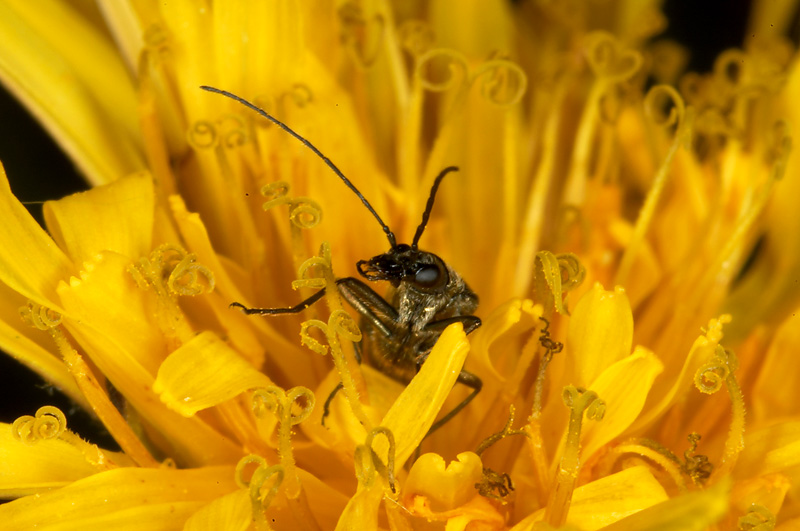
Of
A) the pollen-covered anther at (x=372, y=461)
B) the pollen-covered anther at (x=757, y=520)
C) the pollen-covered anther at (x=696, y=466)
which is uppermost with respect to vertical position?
the pollen-covered anther at (x=372, y=461)

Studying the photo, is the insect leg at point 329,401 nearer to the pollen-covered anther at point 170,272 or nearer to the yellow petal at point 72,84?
the pollen-covered anther at point 170,272

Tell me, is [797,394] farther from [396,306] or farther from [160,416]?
[160,416]

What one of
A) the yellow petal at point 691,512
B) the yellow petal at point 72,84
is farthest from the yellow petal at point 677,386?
the yellow petal at point 72,84

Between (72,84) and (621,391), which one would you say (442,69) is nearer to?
(72,84)

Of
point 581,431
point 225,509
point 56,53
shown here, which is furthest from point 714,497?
point 56,53

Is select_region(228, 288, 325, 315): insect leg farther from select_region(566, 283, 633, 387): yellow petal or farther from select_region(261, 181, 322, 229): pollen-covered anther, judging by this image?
select_region(566, 283, 633, 387): yellow petal

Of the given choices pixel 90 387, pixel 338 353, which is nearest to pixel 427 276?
pixel 338 353
